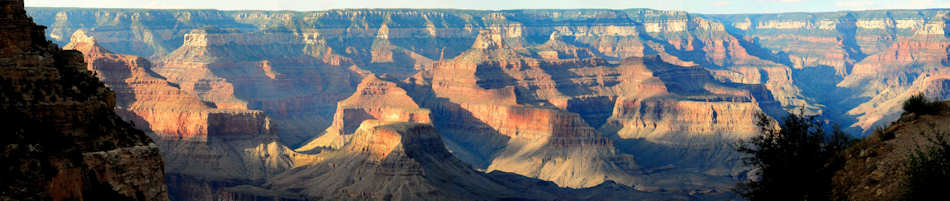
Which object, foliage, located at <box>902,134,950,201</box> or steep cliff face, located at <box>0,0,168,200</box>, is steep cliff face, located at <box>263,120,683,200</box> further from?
foliage, located at <box>902,134,950,201</box>

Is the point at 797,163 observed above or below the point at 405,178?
above

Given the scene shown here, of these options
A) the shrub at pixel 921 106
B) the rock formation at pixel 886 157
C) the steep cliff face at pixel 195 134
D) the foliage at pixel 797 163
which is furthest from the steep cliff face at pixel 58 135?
the steep cliff face at pixel 195 134

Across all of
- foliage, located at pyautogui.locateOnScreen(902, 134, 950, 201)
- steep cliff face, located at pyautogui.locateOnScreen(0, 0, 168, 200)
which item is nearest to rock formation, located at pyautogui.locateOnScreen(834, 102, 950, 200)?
foliage, located at pyautogui.locateOnScreen(902, 134, 950, 201)

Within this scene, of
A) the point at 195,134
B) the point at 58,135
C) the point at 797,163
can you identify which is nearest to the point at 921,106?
the point at 797,163

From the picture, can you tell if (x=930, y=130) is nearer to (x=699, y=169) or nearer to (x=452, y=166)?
(x=452, y=166)

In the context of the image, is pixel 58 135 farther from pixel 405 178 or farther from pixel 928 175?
pixel 405 178

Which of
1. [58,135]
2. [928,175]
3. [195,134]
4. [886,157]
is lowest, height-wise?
[195,134]
